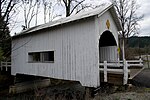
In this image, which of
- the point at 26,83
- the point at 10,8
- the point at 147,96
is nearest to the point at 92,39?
the point at 147,96

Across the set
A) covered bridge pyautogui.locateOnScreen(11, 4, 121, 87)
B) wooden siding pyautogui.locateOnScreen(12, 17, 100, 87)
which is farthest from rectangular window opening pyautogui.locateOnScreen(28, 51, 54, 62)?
wooden siding pyautogui.locateOnScreen(12, 17, 100, 87)

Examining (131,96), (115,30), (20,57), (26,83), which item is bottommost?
(26,83)

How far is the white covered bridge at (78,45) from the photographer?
25.9 feet

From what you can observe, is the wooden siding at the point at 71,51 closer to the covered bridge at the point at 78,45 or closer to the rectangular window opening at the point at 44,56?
the covered bridge at the point at 78,45

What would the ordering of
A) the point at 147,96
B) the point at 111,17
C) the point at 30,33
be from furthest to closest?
the point at 30,33, the point at 111,17, the point at 147,96

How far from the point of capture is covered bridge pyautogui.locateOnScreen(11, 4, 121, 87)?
789cm

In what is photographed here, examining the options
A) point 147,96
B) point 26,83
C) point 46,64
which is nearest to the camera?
point 147,96

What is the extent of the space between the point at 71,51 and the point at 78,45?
0.61m

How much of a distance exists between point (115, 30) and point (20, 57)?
326 inches

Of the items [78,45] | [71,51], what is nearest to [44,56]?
[71,51]

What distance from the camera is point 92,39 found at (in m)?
7.89

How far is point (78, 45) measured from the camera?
855 centimetres

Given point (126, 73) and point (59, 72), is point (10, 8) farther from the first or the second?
point (126, 73)

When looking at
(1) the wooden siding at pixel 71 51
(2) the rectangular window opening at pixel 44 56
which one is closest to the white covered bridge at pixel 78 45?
(1) the wooden siding at pixel 71 51
